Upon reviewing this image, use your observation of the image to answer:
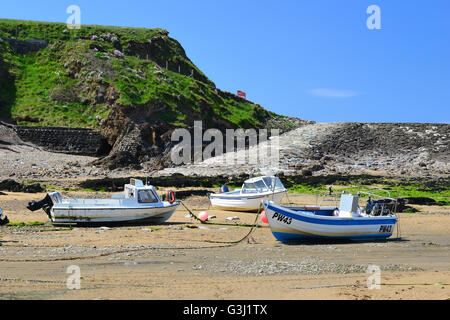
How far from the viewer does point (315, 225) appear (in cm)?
1531

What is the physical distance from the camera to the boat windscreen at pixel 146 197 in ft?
62.5

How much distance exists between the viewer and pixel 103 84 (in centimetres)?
5650

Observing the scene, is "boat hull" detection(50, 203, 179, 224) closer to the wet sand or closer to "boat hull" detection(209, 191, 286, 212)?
the wet sand

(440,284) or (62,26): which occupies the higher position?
(62,26)

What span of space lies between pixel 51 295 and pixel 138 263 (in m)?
3.24

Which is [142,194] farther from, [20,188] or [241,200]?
[20,188]

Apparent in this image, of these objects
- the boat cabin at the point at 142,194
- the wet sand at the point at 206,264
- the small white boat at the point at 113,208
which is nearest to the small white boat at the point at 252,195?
the wet sand at the point at 206,264

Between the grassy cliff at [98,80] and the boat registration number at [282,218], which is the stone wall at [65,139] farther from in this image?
the boat registration number at [282,218]

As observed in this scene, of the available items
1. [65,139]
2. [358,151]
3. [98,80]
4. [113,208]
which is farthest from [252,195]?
[98,80]

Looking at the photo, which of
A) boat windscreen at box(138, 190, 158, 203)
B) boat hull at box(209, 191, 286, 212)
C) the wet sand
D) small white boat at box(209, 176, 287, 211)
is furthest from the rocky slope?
the wet sand

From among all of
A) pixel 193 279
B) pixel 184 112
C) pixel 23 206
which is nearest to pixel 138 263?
pixel 193 279

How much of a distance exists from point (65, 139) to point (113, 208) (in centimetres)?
3403
